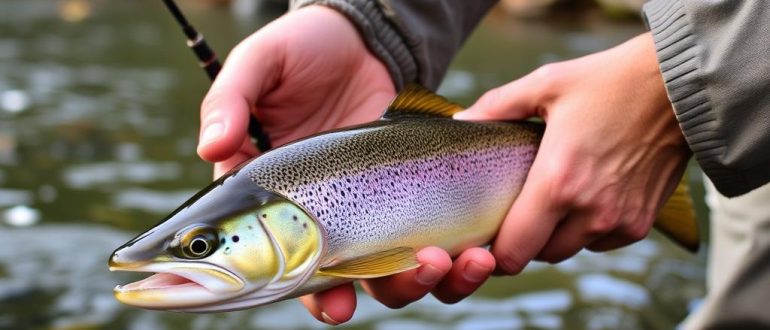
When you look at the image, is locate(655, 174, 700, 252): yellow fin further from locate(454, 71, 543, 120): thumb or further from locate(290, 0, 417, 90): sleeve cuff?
locate(290, 0, 417, 90): sleeve cuff

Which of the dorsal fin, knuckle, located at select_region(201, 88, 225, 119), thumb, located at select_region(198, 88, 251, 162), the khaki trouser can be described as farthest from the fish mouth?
the khaki trouser

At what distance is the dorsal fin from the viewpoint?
171 cm

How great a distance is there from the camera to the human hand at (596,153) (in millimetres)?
1675

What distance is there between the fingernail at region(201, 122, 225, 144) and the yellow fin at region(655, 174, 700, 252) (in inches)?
42.8

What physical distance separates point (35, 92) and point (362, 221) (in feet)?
22.6

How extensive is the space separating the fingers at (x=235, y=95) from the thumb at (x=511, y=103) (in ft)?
1.52

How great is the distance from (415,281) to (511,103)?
52 centimetres

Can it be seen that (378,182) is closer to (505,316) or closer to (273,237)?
(273,237)

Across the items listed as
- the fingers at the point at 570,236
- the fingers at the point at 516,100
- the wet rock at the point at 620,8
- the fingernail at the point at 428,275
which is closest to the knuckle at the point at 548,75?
the fingers at the point at 516,100

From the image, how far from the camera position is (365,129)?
1616mm

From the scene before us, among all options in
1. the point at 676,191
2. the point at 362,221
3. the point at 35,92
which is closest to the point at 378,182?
the point at 362,221

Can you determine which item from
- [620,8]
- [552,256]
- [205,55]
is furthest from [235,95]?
[620,8]

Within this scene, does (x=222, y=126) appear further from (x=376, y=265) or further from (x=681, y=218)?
(x=681, y=218)

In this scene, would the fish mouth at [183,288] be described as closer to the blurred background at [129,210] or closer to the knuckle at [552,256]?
the knuckle at [552,256]
